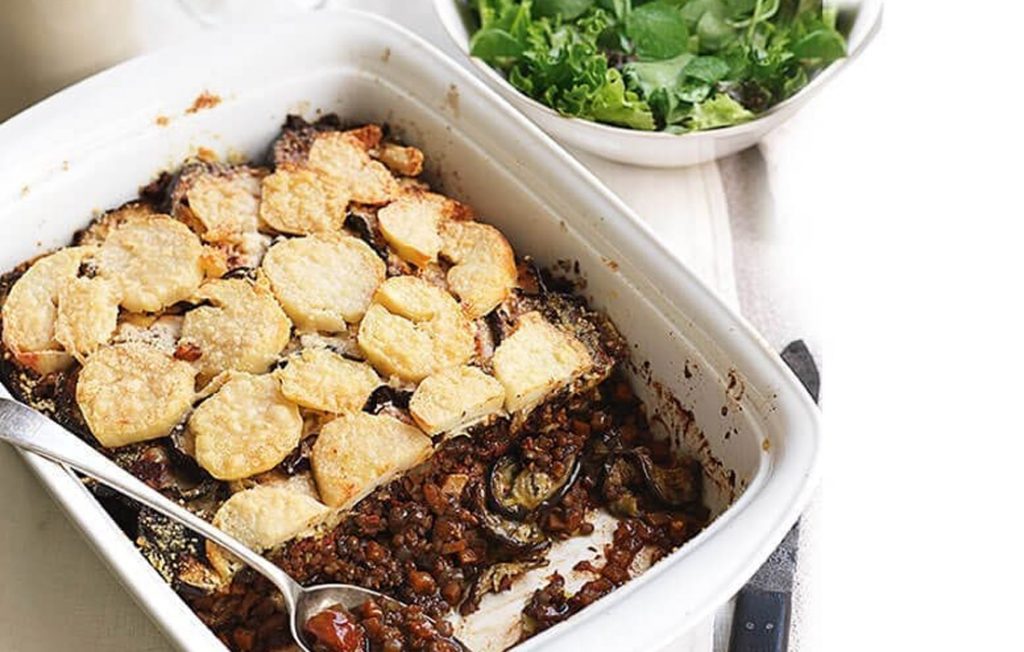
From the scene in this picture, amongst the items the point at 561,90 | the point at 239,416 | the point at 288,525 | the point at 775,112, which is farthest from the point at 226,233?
the point at 775,112

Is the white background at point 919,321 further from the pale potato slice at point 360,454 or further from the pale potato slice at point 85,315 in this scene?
the pale potato slice at point 85,315

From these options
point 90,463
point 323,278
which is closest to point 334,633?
point 90,463

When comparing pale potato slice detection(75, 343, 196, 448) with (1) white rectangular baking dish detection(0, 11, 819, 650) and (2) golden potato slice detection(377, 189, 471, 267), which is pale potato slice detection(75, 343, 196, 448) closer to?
(1) white rectangular baking dish detection(0, 11, 819, 650)

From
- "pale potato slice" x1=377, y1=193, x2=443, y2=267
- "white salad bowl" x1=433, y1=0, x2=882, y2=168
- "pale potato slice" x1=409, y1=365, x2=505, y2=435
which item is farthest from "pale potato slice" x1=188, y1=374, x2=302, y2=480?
"white salad bowl" x1=433, y1=0, x2=882, y2=168

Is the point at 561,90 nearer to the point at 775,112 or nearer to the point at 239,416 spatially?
the point at 775,112

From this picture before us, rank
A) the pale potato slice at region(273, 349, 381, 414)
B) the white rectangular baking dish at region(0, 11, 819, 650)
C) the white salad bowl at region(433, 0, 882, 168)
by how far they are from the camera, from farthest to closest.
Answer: the white salad bowl at region(433, 0, 882, 168), the pale potato slice at region(273, 349, 381, 414), the white rectangular baking dish at region(0, 11, 819, 650)
